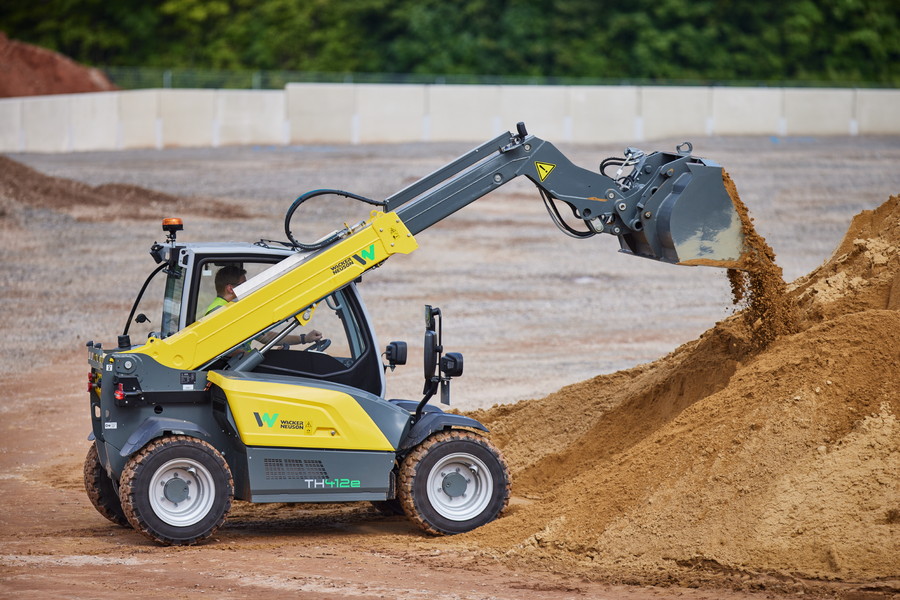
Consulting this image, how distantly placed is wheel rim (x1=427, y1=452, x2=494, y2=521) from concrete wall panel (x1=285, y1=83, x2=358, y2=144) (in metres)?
31.9

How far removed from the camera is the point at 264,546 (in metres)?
8.24

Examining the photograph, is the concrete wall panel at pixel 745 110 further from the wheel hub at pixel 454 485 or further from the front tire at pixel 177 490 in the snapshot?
the front tire at pixel 177 490

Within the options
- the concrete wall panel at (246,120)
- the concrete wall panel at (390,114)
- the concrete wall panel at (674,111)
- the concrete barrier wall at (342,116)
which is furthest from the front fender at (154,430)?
the concrete wall panel at (674,111)

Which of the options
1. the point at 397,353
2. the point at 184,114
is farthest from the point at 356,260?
the point at 184,114

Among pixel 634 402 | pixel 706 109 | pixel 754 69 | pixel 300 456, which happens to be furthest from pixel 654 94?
pixel 300 456

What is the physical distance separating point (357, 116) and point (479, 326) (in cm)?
2149

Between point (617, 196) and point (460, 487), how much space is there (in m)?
2.75

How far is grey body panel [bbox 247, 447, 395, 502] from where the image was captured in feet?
26.6

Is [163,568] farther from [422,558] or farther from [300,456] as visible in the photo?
[422,558]

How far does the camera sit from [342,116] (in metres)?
39.4

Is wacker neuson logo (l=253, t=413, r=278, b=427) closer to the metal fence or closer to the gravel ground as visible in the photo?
the gravel ground

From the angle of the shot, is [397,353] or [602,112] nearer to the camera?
[397,353]

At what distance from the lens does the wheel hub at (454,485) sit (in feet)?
27.8

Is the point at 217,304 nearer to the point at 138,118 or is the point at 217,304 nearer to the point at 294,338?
the point at 294,338
